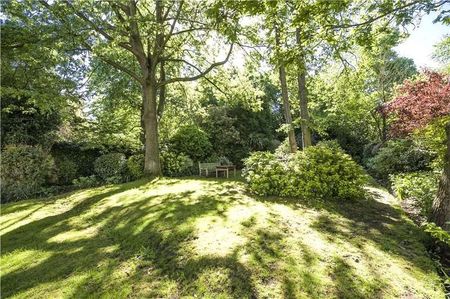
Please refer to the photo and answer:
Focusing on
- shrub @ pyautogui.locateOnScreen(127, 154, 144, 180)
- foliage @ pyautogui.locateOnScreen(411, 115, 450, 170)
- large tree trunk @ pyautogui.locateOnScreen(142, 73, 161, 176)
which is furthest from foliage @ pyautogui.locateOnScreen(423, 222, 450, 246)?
shrub @ pyautogui.locateOnScreen(127, 154, 144, 180)

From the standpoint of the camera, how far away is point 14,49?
356 inches

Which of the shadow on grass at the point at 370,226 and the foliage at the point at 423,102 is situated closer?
the shadow on grass at the point at 370,226

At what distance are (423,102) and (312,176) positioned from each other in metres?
6.00

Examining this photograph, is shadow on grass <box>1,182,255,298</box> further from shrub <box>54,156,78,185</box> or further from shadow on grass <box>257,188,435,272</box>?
shrub <box>54,156,78,185</box>

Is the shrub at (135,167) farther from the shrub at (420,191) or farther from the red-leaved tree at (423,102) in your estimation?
the red-leaved tree at (423,102)

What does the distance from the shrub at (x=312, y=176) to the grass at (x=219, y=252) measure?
487 mm

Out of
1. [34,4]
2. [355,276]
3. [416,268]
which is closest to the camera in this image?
[355,276]

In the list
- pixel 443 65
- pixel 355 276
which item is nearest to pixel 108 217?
pixel 355 276

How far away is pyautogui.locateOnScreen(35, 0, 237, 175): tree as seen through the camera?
31.0 feet

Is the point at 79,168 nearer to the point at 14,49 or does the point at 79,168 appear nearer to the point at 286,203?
the point at 14,49

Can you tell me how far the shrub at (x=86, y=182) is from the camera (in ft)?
42.8

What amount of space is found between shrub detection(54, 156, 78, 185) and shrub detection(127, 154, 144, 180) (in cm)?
247

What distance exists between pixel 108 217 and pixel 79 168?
8078 millimetres

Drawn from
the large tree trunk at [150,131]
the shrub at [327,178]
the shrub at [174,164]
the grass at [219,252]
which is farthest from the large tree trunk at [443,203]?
the shrub at [174,164]
